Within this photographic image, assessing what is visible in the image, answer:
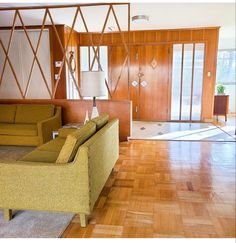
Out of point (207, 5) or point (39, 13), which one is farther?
point (39, 13)

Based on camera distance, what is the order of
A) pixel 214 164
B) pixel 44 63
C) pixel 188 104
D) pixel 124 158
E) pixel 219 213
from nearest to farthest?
1. pixel 219 213
2. pixel 214 164
3. pixel 124 158
4. pixel 44 63
5. pixel 188 104

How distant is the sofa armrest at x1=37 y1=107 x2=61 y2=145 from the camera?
12.4 feet

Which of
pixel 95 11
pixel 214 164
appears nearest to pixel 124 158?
pixel 214 164

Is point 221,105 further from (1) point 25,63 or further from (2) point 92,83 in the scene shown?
(1) point 25,63

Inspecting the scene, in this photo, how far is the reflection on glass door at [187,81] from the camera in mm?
5992

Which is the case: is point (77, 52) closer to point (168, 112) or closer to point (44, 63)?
point (44, 63)

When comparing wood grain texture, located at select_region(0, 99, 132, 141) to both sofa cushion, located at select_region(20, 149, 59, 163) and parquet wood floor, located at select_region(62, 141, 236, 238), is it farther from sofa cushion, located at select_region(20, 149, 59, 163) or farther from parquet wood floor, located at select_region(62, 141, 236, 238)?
sofa cushion, located at select_region(20, 149, 59, 163)

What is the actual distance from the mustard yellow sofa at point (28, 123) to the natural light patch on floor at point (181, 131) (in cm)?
157

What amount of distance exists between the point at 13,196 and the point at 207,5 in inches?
158

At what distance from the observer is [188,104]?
6.25 metres

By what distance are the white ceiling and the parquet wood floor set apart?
243 cm

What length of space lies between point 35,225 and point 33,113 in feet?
8.78

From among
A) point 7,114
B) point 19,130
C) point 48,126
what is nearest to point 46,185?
point 48,126

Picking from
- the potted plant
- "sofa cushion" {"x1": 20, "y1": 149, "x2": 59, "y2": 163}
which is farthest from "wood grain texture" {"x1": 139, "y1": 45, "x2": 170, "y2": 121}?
"sofa cushion" {"x1": 20, "y1": 149, "x2": 59, "y2": 163}
